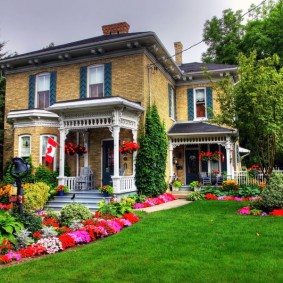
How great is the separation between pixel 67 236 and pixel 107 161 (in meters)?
8.52

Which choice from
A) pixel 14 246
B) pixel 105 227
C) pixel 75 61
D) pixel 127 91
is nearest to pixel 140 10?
pixel 127 91

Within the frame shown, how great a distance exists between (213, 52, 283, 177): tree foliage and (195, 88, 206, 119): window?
7.42 m

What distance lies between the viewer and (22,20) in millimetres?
15758

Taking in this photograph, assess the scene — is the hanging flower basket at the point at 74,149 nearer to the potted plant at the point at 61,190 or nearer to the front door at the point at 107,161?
the front door at the point at 107,161

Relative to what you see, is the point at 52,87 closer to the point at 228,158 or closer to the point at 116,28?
the point at 116,28

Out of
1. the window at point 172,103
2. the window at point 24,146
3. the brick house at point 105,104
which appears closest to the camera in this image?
the brick house at point 105,104

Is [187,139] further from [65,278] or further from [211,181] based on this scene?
[65,278]

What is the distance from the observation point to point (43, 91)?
17.0 m

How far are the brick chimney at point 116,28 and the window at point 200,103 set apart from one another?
5448mm

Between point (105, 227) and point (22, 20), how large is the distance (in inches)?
476

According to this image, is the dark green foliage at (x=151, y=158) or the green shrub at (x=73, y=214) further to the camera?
the dark green foliage at (x=151, y=158)

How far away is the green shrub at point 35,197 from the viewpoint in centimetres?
1179

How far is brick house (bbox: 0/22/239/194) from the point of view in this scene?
13906mm

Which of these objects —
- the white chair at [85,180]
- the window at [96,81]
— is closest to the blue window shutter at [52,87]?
the window at [96,81]
